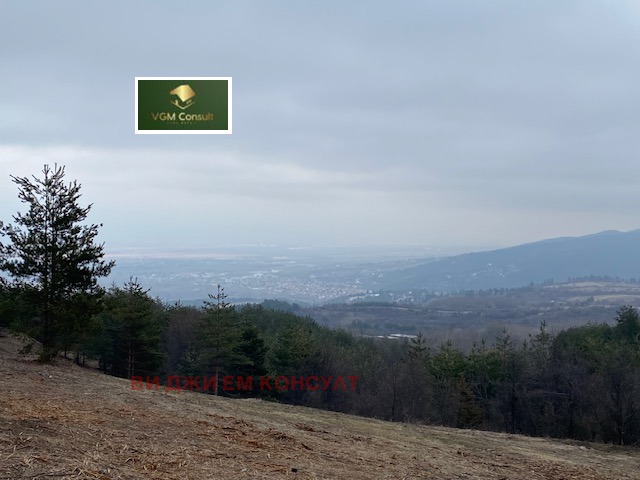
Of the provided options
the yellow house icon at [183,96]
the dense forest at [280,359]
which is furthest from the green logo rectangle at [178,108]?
the dense forest at [280,359]

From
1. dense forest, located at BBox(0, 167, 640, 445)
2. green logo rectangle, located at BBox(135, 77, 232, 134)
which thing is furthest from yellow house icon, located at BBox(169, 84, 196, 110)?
dense forest, located at BBox(0, 167, 640, 445)

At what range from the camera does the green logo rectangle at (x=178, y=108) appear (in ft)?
47.7

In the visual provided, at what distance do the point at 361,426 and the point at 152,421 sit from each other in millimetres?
7458

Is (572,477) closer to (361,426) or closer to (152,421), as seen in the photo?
(361,426)

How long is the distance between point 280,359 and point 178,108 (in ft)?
87.7

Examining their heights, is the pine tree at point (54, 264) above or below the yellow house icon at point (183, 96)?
below

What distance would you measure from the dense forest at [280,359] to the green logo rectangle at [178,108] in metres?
3.16

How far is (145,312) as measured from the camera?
26.6 m

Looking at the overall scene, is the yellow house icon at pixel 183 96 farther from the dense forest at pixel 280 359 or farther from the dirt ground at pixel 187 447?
the dirt ground at pixel 187 447

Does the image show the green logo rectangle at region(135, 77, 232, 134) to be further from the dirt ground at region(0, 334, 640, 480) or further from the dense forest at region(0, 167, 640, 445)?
the dirt ground at region(0, 334, 640, 480)

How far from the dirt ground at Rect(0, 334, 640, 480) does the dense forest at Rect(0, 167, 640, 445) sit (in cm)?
223

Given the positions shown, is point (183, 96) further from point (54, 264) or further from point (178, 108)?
point (54, 264)

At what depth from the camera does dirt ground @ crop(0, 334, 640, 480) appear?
18.7 feet

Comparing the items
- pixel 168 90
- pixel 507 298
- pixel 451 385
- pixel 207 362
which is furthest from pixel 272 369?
pixel 507 298
